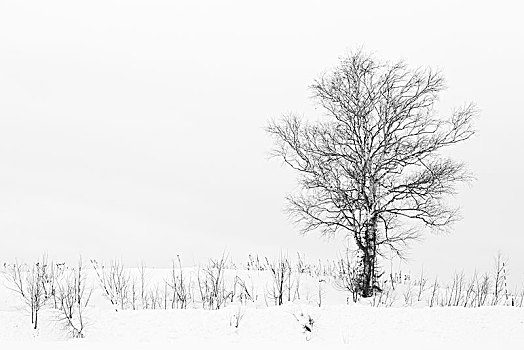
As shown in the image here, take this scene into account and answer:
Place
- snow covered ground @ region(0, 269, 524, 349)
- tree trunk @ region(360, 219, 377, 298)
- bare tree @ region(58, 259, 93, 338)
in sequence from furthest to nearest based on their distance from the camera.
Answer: tree trunk @ region(360, 219, 377, 298), bare tree @ region(58, 259, 93, 338), snow covered ground @ region(0, 269, 524, 349)

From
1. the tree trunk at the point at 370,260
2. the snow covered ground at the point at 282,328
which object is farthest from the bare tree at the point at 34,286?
the tree trunk at the point at 370,260

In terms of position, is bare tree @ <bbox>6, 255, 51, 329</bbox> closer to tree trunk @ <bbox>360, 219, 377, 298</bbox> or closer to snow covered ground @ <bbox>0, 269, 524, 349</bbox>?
snow covered ground @ <bbox>0, 269, 524, 349</bbox>

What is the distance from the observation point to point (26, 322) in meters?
20.8

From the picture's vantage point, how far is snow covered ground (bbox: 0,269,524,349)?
18.8m

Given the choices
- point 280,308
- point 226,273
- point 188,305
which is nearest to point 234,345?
point 280,308

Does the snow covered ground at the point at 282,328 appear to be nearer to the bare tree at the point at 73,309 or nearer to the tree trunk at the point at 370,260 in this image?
the bare tree at the point at 73,309

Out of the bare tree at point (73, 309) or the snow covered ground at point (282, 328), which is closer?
the snow covered ground at point (282, 328)

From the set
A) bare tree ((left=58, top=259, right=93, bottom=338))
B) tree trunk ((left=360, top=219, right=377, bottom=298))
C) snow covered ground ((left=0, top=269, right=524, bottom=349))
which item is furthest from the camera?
tree trunk ((left=360, top=219, right=377, bottom=298))

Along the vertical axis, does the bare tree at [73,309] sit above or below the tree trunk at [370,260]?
below

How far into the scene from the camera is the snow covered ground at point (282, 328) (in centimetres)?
1877

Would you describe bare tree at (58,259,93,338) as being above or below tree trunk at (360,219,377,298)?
below

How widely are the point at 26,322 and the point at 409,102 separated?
15483mm

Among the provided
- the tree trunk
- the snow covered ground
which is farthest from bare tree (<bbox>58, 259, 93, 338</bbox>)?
the tree trunk

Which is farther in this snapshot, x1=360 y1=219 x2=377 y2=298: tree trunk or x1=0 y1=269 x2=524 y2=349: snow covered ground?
Answer: x1=360 y1=219 x2=377 y2=298: tree trunk
